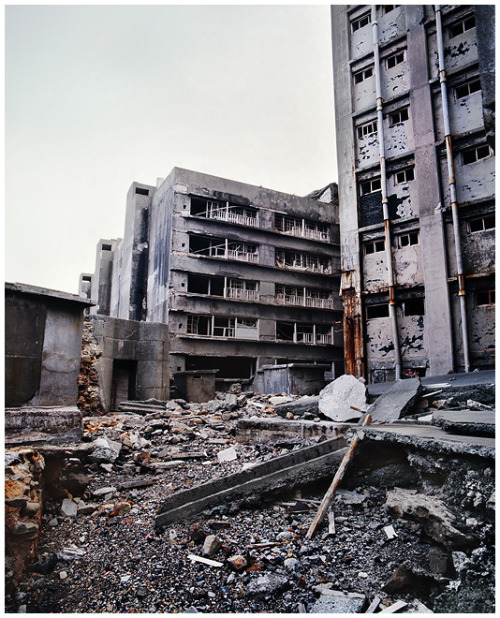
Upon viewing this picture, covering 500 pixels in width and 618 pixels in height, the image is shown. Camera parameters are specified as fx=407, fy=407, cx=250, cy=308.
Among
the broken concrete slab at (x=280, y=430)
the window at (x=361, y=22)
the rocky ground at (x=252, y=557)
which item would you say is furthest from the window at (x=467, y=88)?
the rocky ground at (x=252, y=557)

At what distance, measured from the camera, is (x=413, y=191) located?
1528 centimetres

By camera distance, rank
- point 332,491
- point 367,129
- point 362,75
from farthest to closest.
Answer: point 362,75 → point 367,129 → point 332,491

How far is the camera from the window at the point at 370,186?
54.2 feet

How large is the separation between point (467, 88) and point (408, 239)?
17.8ft

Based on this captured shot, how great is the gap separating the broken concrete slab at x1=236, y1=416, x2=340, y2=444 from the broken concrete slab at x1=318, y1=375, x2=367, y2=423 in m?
0.41

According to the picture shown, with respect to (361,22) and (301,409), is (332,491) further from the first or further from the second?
(361,22)

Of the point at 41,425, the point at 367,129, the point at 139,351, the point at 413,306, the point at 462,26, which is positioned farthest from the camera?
the point at 367,129

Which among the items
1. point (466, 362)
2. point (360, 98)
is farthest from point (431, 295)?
point (360, 98)

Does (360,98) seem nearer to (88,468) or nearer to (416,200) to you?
(416,200)

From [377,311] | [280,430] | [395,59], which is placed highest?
[395,59]

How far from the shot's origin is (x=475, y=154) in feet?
45.6

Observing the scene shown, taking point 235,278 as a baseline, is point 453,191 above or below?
above

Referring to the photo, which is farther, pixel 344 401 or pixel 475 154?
pixel 475 154

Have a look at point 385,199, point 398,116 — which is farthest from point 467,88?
point 385,199
